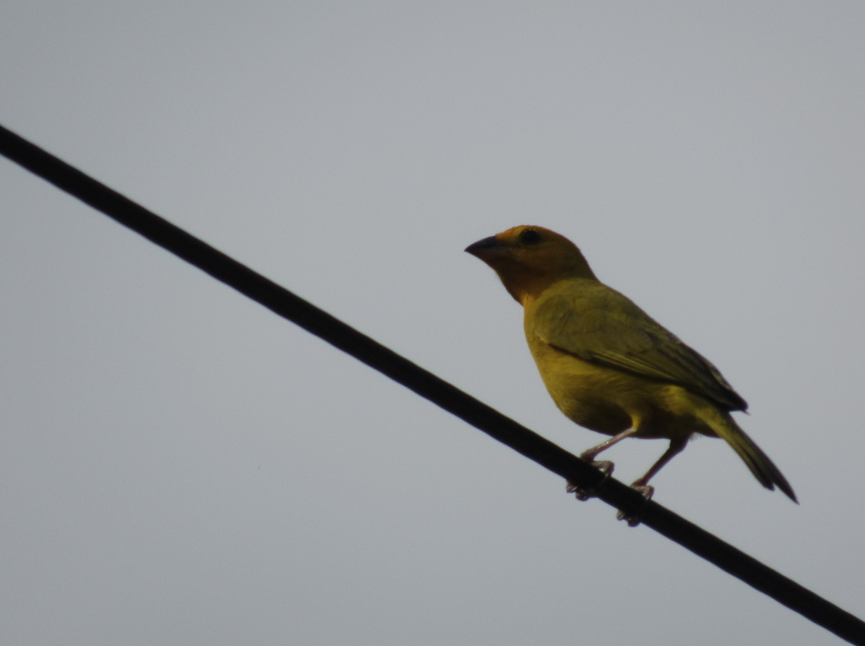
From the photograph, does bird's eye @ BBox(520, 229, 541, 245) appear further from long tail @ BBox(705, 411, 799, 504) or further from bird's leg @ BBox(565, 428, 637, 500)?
long tail @ BBox(705, 411, 799, 504)

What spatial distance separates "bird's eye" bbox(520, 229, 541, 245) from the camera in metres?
7.83

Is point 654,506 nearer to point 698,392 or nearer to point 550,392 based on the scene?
point 698,392

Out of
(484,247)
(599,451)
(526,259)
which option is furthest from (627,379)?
(484,247)

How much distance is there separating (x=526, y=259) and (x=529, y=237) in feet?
0.84

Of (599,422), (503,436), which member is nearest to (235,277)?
(503,436)

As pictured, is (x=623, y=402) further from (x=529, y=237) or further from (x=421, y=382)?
(x=421, y=382)

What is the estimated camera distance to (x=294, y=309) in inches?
110

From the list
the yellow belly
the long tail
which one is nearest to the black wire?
the long tail

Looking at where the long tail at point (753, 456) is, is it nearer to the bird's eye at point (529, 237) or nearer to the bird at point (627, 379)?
the bird at point (627, 379)

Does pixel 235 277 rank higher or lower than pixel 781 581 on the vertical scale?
higher

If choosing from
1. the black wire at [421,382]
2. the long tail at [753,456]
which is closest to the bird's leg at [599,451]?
the long tail at [753,456]

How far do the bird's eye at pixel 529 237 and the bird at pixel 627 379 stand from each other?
76 centimetres

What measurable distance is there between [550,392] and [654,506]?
2712 mm

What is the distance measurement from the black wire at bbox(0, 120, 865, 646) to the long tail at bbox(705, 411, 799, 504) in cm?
113
